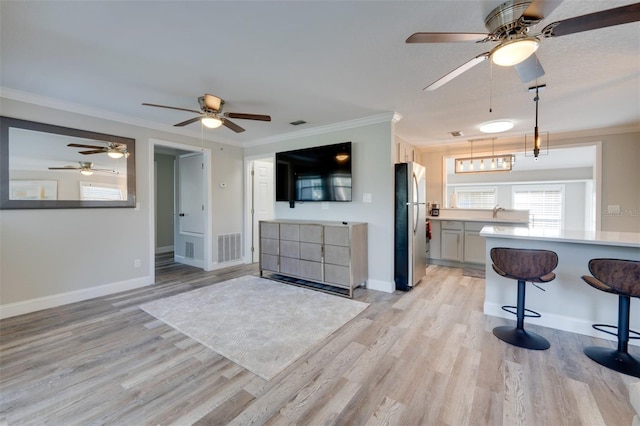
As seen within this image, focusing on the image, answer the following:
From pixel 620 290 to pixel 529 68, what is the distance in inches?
72.5

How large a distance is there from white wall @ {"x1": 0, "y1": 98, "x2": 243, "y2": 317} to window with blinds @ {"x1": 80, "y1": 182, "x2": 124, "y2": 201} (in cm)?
16

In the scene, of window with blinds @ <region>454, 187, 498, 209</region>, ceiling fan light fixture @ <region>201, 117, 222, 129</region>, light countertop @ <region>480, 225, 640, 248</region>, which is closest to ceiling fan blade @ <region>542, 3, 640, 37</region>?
light countertop @ <region>480, 225, 640, 248</region>

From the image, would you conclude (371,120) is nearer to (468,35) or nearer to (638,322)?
(468,35)

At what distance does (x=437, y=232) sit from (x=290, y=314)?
374 cm

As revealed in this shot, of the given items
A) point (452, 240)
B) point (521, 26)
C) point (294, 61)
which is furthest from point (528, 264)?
point (452, 240)

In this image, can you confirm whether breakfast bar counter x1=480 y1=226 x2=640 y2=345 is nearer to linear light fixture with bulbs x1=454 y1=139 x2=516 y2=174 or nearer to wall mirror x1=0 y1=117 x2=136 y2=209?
linear light fixture with bulbs x1=454 y1=139 x2=516 y2=174

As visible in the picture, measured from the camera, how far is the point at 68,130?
10.9ft

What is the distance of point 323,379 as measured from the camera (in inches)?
74.2

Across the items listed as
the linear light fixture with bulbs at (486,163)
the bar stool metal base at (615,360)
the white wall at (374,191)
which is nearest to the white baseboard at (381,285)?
the white wall at (374,191)

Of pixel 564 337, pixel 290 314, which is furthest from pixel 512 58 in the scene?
pixel 290 314

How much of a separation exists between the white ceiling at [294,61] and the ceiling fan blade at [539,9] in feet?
0.88

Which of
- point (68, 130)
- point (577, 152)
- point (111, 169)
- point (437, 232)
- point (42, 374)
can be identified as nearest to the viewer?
point (42, 374)

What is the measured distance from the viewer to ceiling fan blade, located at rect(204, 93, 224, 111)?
2915 millimetres

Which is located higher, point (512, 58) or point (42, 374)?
point (512, 58)
